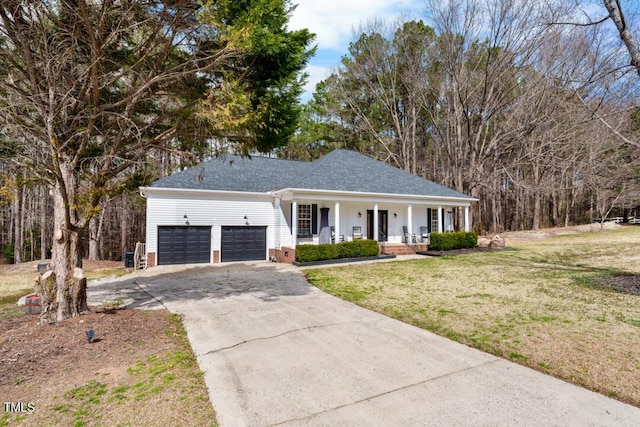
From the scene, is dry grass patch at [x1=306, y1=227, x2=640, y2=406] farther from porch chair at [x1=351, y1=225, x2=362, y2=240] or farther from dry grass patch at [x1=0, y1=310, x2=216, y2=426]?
dry grass patch at [x1=0, y1=310, x2=216, y2=426]

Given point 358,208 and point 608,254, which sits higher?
point 358,208

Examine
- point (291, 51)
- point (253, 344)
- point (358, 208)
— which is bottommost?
point (253, 344)

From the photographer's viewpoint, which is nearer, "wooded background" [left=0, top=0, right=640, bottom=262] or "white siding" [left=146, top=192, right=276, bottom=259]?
"white siding" [left=146, top=192, right=276, bottom=259]

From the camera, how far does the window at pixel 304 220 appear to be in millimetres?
15761

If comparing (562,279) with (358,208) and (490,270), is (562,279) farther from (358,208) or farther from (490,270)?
(358,208)

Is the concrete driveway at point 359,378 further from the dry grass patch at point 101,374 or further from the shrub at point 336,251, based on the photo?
the shrub at point 336,251

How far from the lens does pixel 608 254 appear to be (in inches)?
568

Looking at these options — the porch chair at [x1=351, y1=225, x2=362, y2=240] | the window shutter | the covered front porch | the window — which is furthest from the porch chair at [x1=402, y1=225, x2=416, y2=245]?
the window

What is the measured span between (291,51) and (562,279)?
9.74m

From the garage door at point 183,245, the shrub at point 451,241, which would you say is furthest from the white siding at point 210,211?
the shrub at point 451,241

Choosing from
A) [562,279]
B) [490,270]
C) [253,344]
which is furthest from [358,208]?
[253,344]

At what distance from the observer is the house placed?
1388 centimetres

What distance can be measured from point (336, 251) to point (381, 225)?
15.1 feet

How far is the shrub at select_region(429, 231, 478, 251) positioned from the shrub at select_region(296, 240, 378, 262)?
4.04 m
